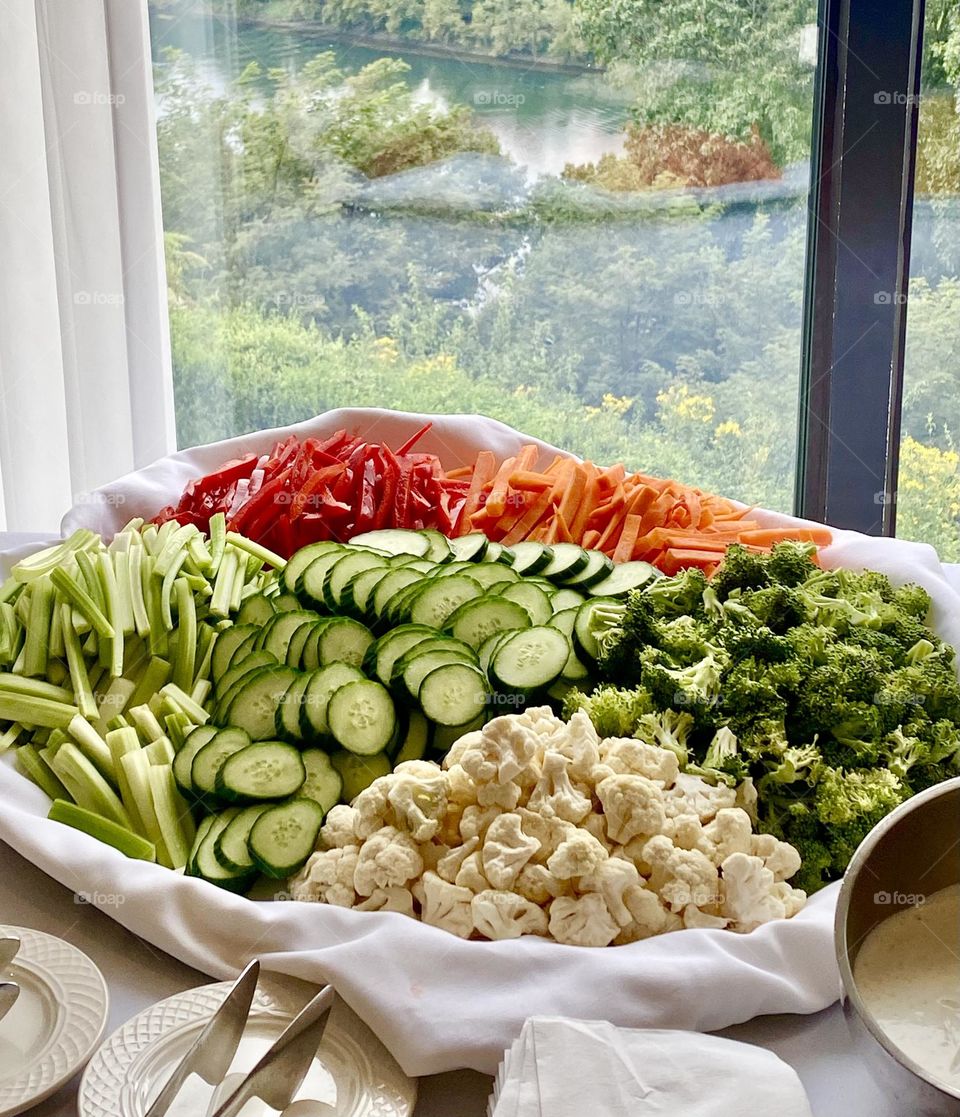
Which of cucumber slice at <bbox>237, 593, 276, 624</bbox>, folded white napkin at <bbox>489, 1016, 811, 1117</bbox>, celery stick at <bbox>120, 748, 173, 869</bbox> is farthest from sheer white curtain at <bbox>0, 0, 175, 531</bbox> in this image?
folded white napkin at <bbox>489, 1016, 811, 1117</bbox>

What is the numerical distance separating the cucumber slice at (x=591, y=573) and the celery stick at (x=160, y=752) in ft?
2.69

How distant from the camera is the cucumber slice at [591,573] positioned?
218 centimetres

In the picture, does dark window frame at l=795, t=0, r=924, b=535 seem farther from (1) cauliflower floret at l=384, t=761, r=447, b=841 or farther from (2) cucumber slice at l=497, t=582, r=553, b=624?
(1) cauliflower floret at l=384, t=761, r=447, b=841

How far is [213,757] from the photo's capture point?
164 centimetres

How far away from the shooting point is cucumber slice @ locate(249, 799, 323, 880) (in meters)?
1.48

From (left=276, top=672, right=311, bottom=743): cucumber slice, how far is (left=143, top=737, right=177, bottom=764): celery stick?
190mm

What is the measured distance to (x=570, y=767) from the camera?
141 centimetres

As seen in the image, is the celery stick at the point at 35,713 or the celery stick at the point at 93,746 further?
the celery stick at the point at 35,713

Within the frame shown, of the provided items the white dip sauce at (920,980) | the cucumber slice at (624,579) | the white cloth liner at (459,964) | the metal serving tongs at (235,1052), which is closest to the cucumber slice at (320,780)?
the white cloth liner at (459,964)

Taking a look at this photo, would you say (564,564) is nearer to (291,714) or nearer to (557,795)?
(291,714)

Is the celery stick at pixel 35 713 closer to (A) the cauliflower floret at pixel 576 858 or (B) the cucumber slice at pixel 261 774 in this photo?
(B) the cucumber slice at pixel 261 774

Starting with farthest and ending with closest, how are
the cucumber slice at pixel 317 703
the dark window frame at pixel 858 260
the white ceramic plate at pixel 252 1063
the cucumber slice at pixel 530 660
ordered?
the dark window frame at pixel 858 260, the cucumber slice at pixel 530 660, the cucumber slice at pixel 317 703, the white ceramic plate at pixel 252 1063

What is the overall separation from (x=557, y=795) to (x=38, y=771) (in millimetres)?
895

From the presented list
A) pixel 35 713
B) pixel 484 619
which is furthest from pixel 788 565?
pixel 35 713
